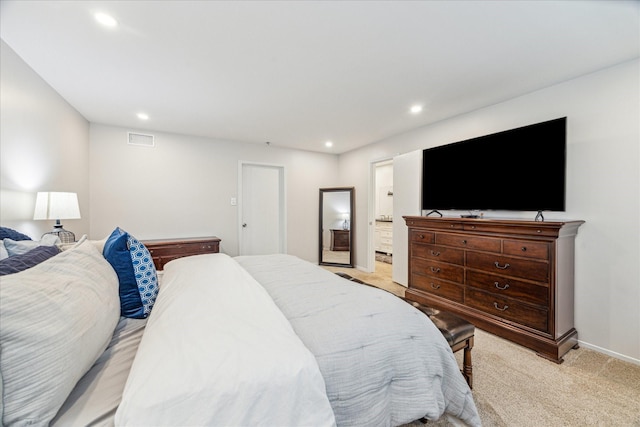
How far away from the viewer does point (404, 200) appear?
4.01 m

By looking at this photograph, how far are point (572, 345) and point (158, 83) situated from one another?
4581 mm

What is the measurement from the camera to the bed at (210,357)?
71 cm

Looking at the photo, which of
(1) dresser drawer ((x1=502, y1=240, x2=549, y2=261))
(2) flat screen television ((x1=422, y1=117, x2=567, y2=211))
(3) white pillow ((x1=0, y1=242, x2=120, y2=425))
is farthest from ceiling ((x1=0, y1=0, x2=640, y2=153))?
(3) white pillow ((x1=0, y1=242, x2=120, y2=425))

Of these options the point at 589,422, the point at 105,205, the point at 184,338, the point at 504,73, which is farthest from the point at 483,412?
the point at 105,205

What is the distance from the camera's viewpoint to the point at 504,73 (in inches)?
91.3

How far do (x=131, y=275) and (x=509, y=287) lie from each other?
10.0 feet

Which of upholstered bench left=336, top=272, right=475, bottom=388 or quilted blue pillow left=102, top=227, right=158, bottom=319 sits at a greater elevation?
quilted blue pillow left=102, top=227, right=158, bottom=319

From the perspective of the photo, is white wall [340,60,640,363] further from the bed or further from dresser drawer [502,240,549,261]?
the bed

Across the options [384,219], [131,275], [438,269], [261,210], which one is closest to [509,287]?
[438,269]

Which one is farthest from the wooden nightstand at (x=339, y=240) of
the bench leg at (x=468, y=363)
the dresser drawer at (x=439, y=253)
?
the bench leg at (x=468, y=363)

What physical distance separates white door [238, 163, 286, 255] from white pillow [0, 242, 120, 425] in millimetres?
3726

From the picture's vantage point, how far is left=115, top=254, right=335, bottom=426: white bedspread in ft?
2.36

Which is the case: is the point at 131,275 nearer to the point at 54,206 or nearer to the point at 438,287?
the point at 54,206

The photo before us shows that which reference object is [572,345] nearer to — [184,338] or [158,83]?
[184,338]
